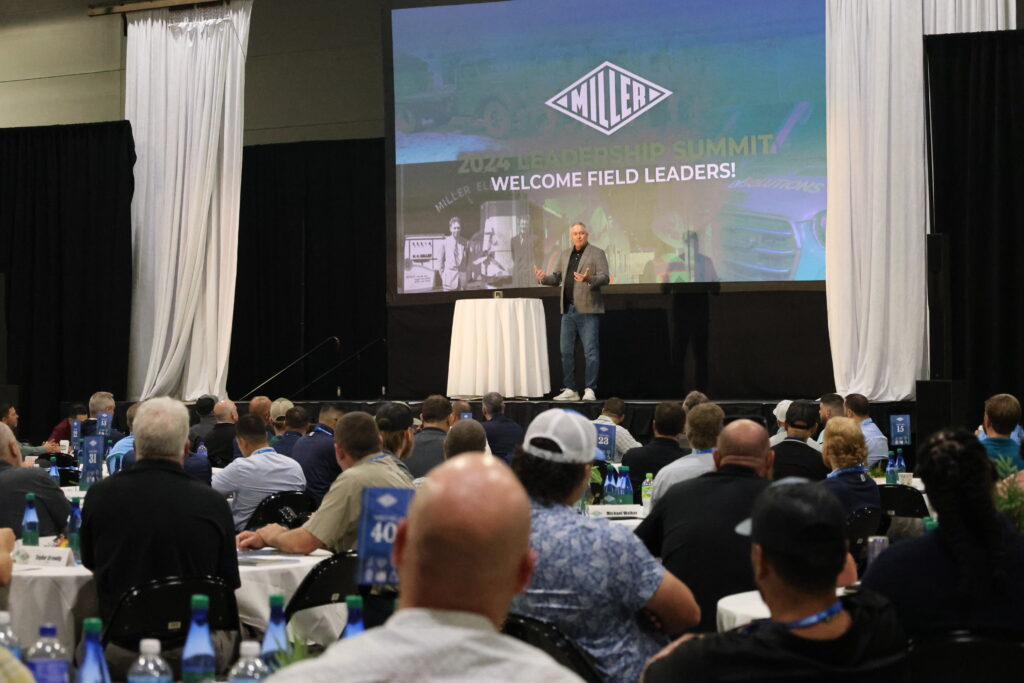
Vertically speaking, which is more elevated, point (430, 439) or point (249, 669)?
point (430, 439)

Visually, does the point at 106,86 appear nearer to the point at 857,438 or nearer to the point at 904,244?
the point at 904,244

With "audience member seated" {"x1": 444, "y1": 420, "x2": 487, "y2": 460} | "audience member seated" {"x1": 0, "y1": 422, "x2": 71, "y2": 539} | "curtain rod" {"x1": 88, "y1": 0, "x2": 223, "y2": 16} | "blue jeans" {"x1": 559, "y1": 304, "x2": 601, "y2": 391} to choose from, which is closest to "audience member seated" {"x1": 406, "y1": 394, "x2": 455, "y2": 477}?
"audience member seated" {"x1": 444, "y1": 420, "x2": 487, "y2": 460}

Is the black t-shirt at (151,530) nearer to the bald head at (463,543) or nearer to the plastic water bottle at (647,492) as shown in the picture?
the plastic water bottle at (647,492)

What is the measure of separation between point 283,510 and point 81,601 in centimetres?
137

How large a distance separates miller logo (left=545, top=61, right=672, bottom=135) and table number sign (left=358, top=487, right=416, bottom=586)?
1011 cm

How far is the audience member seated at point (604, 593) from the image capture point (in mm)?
2848

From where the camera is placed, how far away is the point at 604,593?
A: 2855 mm

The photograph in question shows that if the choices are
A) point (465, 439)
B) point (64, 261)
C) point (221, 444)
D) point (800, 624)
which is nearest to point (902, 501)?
point (465, 439)

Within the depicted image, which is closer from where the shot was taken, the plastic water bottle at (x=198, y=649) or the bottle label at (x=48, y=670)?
the bottle label at (x=48, y=670)

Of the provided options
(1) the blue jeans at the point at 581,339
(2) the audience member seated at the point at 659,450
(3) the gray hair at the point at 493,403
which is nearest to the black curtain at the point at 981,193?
(1) the blue jeans at the point at 581,339

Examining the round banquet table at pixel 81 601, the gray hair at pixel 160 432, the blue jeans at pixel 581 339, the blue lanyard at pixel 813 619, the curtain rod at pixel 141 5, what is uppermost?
the curtain rod at pixel 141 5

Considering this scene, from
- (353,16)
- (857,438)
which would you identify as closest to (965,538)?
(857,438)

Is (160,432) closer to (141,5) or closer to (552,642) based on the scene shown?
(552,642)

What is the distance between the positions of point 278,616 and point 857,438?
328 centimetres
